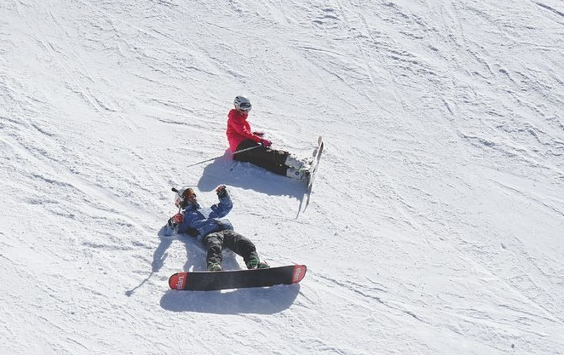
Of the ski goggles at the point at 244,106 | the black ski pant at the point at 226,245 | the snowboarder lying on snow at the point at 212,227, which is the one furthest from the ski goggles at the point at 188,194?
the ski goggles at the point at 244,106

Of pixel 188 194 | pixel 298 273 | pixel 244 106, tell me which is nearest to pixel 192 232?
pixel 188 194

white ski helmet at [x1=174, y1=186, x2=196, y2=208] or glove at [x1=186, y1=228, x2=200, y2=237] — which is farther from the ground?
white ski helmet at [x1=174, y1=186, x2=196, y2=208]

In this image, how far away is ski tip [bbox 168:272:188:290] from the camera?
29.2 feet

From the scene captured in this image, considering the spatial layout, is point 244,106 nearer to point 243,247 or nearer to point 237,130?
point 237,130

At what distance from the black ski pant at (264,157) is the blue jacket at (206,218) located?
5.01 feet

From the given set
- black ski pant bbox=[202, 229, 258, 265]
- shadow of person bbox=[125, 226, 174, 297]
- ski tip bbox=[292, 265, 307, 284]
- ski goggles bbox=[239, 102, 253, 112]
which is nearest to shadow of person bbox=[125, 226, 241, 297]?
shadow of person bbox=[125, 226, 174, 297]

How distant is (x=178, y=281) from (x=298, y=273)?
52.4 inches

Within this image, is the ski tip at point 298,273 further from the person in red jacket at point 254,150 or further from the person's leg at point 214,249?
the person in red jacket at point 254,150

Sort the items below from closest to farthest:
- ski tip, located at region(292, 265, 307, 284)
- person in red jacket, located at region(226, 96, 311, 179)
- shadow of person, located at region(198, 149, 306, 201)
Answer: ski tip, located at region(292, 265, 307, 284), shadow of person, located at region(198, 149, 306, 201), person in red jacket, located at region(226, 96, 311, 179)

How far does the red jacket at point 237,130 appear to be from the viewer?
11.4m

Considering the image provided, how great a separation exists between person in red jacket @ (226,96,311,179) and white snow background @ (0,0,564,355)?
156 millimetres

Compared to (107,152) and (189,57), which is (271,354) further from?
(189,57)

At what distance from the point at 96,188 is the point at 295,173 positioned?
8.56 ft

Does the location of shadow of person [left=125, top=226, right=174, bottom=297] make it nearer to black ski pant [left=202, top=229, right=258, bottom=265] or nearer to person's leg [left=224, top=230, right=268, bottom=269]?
black ski pant [left=202, top=229, right=258, bottom=265]
